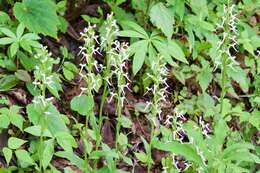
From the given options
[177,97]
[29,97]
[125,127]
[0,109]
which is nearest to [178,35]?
[177,97]

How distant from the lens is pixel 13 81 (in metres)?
3.63

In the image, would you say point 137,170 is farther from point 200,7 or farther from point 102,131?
point 200,7

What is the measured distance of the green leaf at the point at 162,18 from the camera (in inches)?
137

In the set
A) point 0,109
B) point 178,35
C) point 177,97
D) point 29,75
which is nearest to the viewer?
point 0,109

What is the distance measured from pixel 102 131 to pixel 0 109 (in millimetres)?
741

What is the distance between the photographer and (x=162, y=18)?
3.50 m

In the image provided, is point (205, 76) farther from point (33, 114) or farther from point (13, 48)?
point (33, 114)

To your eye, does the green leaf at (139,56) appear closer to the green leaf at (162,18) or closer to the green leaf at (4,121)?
the green leaf at (162,18)

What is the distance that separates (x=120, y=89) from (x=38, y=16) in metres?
1.00

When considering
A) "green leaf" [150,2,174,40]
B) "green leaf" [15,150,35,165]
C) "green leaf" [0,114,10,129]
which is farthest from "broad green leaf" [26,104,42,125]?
"green leaf" [150,2,174,40]

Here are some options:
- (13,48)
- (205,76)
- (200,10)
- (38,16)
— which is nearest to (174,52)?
(200,10)

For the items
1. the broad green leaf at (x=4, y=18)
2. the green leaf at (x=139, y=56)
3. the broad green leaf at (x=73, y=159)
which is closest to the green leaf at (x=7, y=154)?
the broad green leaf at (x=73, y=159)

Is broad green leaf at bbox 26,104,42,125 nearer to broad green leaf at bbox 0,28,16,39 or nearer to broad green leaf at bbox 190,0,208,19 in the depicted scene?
broad green leaf at bbox 0,28,16,39

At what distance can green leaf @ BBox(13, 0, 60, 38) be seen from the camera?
335 centimetres
